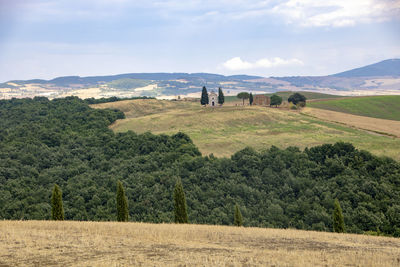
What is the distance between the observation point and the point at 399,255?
22984 mm

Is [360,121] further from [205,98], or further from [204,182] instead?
[204,182]

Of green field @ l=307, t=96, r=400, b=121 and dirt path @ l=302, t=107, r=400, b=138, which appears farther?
green field @ l=307, t=96, r=400, b=121

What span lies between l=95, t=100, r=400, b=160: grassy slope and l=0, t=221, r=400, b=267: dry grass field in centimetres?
4366

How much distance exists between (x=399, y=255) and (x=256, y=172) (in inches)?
1584

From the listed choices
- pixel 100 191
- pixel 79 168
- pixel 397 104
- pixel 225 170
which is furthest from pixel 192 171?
pixel 397 104

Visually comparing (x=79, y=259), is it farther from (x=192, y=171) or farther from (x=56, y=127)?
(x=56, y=127)

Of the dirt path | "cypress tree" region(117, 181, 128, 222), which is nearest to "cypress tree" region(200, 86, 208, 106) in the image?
the dirt path

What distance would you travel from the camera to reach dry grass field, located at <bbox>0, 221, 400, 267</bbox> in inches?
801

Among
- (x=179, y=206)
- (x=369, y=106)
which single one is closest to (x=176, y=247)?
(x=179, y=206)

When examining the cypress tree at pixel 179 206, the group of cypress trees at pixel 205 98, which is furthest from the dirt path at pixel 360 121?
the cypress tree at pixel 179 206

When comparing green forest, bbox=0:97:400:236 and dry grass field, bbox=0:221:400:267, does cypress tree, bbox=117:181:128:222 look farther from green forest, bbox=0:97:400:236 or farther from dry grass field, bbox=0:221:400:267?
dry grass field, bbox=0:221:400:267

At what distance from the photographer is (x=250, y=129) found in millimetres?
93000

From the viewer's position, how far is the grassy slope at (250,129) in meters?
76.9

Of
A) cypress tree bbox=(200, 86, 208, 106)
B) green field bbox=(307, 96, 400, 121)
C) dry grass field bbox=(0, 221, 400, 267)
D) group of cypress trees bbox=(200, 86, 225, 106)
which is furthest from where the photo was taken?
cypress tree bbox=(200, 86, 208, 106)
